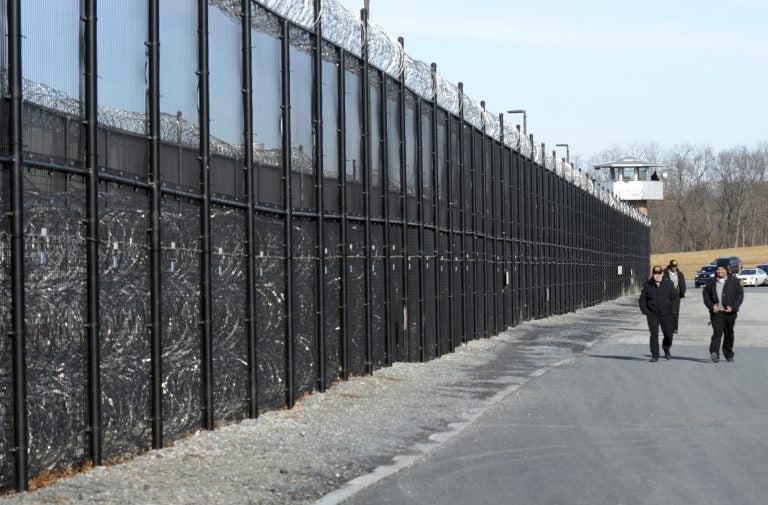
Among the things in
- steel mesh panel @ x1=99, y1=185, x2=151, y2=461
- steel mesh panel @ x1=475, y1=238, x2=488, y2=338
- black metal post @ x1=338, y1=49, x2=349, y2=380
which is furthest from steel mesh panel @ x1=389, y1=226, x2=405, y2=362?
steel mesh panel @ x1=99, y1=185, x2=151, y2=461

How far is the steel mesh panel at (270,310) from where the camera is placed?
44.5 ft

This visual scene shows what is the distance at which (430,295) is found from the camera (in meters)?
22.2

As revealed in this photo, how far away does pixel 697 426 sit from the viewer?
1284 cm

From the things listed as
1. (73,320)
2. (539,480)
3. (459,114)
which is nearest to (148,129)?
(73,320)

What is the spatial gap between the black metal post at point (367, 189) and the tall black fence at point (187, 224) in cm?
3

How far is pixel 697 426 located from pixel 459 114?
1318 centimetres

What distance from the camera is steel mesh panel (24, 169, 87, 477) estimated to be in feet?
29.3

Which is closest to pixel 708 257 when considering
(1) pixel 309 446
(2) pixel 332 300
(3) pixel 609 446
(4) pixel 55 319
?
(2) pixel 332 300

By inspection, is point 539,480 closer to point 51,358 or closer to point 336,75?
point 51,358

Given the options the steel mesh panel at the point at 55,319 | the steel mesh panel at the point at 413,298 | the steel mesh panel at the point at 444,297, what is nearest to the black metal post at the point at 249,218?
the steel mesh panel at the point at 55,319

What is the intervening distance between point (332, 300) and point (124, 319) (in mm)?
6211

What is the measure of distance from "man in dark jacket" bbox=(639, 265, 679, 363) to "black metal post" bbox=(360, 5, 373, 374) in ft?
18.0

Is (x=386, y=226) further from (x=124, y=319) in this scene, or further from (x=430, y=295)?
(x=124, y=319)

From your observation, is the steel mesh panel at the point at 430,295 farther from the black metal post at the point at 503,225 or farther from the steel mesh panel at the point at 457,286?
the black metal post at the point at 503,225
